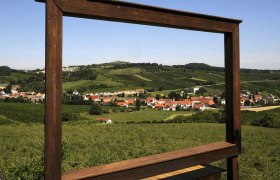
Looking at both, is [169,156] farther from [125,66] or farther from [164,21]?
[125,66]

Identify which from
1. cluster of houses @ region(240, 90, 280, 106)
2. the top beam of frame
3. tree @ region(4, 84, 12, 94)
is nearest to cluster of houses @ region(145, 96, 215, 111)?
cluster of houses @ region(240, 90, 280, 106)

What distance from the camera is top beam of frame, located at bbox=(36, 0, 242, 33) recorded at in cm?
193

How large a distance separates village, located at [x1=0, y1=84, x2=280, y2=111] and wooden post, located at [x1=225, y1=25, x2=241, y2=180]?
159 feet

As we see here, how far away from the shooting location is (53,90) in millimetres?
1873

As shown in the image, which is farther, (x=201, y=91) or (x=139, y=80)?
(x=139, y=80)

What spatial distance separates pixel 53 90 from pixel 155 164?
1.00m

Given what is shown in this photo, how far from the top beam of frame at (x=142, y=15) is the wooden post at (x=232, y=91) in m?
0.14

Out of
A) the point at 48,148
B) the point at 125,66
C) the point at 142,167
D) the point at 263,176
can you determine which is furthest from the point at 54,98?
the point at 125,66

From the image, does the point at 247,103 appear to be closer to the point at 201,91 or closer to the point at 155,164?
the point at 201,91

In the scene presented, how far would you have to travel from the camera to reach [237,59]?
118 inches

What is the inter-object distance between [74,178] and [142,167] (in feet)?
1.78

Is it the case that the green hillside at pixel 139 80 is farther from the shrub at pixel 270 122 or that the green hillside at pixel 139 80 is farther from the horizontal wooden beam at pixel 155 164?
the horizontal wooden beam at pixel 155 164

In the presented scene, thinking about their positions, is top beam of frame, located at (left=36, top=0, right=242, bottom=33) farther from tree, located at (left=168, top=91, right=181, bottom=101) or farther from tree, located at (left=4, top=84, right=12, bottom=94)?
tree, located at (left=168, top=91, right=181, bottom=101)

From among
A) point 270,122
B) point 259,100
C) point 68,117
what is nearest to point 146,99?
point 259,100
